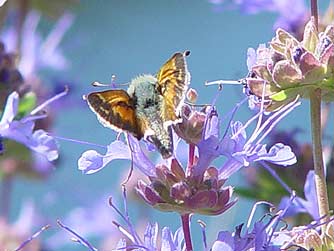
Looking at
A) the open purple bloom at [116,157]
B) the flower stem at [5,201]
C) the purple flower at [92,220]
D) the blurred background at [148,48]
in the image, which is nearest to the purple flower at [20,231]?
the flower stem at [5,201]

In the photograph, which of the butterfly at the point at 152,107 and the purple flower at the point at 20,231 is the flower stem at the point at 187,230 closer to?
the butterfly at the point at 152,107

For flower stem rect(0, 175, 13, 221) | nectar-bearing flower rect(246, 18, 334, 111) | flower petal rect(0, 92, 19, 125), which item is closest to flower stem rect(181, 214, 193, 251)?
nectar-bearing flower rect(246, 18, 334, 111)

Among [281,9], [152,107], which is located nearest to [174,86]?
[152,107]

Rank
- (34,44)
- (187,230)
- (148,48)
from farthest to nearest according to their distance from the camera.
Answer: (148,48), (34,44), (187,230)

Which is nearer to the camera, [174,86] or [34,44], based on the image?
[174,86]

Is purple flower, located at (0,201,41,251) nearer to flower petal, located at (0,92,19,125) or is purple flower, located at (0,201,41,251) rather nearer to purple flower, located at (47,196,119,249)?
purple flower, located at (47,196,119,249)

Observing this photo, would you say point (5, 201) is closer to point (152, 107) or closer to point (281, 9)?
point (281, 9)

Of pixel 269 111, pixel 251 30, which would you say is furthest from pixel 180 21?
pixel 269 111
